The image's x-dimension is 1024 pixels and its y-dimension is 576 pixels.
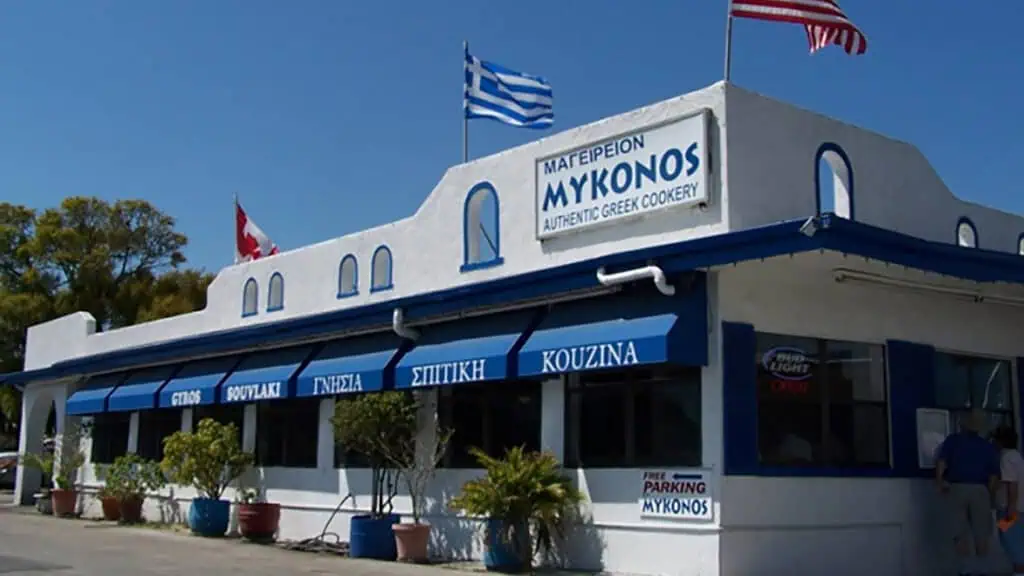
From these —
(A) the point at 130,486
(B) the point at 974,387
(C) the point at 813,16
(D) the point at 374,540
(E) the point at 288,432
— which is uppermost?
(C) the point at 813,16

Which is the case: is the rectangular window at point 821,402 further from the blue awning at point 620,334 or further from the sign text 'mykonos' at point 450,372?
the sign text 'mykonos' at point 450,372

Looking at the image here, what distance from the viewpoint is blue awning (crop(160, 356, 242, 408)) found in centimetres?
2211

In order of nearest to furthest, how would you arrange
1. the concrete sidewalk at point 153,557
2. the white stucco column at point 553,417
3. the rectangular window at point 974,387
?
the concrete sidewalk at point 153,557
the white stucco column at point 553,417
the rectangular window at point 974,387

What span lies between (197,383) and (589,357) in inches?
452

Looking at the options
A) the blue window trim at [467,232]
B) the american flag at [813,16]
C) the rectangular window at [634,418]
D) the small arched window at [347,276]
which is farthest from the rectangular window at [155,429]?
the american flag at [813,16]

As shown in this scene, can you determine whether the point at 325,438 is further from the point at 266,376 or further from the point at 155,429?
the point at 155,429

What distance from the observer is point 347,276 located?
2022 cm

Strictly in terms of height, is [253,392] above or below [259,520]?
above

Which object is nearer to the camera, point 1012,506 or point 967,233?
point 1012,506

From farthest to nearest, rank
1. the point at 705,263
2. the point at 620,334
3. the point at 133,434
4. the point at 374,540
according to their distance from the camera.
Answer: the point at 133,434 < the point at 374,540 < the point at 620,334 < the point at 705,263

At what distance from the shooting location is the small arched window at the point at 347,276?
1999 centimetres

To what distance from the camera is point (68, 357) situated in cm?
2988

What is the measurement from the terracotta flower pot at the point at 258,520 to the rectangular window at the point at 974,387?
11160 millimetres

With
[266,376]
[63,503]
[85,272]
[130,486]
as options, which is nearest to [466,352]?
[266,376]
